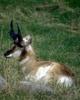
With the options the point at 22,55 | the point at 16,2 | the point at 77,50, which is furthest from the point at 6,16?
the point at 22,55

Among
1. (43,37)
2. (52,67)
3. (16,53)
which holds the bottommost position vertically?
(43,37)

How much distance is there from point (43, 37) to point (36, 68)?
6.45 metres

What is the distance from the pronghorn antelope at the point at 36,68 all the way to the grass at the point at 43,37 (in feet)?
0.90

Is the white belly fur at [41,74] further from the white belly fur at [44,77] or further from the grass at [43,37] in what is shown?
the grass at [43,37]

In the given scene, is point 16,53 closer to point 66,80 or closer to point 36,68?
point 36,68

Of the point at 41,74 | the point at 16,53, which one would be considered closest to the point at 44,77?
the point at 41,74

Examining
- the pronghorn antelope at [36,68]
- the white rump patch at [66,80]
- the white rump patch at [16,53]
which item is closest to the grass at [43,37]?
the white rump patch at [66,80]

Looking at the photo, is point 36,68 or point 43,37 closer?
point 36,68

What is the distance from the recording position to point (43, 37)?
19.4 m

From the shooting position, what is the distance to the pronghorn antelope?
1238cm

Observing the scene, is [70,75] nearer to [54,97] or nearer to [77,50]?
[54,97]

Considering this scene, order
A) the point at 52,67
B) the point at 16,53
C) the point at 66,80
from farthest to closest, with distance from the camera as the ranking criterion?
the point at 16,53 → the point at 52,67 → the point at 66,80

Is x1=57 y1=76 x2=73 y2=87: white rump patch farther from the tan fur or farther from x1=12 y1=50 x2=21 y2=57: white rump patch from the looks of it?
x1=12 y1=50 x2=21 y2=57: white rump patch

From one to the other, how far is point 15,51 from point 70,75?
1562mm
